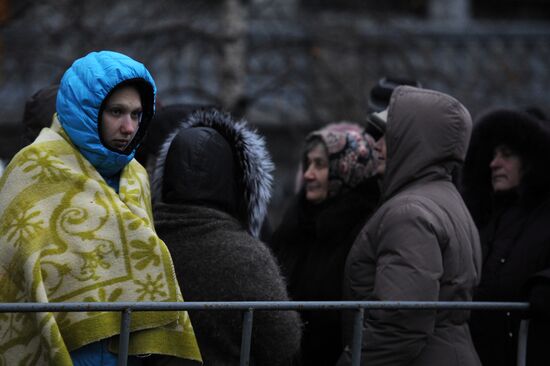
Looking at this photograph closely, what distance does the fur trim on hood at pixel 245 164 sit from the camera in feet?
12.2

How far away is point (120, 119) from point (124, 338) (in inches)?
24.9

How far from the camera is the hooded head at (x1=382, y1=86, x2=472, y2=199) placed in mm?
4027

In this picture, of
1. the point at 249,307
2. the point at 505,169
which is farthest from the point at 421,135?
the point at 249,307

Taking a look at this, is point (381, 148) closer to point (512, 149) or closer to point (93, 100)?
point (512, 149)

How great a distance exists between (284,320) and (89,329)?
24.8 inches

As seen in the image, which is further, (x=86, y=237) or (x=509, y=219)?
(x=509, y=219)

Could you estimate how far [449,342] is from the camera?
3865 mm

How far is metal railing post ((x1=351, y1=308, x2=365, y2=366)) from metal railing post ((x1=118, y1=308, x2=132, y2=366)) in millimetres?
749

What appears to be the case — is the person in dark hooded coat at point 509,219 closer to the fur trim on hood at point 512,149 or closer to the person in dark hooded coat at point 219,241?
the fur trim on hood at point 512,149

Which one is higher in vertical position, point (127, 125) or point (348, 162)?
point (127, 125)

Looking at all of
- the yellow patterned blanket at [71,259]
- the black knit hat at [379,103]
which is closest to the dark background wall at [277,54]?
the black knit hat at [379,103]

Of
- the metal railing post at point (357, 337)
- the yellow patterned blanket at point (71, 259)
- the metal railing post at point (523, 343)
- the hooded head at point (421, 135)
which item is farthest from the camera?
the hooded head at point (421, 135)

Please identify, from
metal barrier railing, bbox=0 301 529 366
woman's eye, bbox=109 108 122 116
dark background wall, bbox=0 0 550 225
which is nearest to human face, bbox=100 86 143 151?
woman's eye, bbox=109 108 122 116

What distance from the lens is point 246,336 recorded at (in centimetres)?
332
